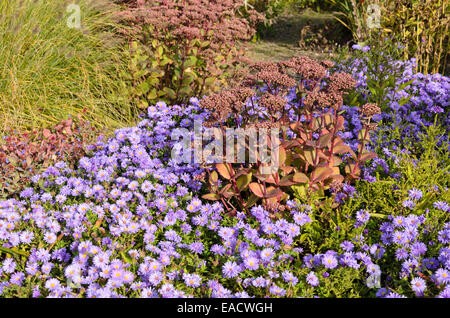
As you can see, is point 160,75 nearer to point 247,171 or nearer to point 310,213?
point 247,171

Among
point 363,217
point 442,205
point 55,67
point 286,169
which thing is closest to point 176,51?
point 55,67

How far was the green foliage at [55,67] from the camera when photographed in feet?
12.9

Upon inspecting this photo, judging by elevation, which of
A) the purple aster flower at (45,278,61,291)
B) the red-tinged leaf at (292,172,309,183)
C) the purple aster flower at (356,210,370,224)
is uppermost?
the red-tinged leaf at (292,172,309,183)

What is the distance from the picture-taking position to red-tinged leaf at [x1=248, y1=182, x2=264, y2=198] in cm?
253

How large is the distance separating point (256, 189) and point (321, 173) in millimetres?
424

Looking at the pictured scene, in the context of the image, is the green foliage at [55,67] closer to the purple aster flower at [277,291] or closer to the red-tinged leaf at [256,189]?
the red-tinged leaf at [256,189]

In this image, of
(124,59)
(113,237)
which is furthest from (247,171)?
(124,59)

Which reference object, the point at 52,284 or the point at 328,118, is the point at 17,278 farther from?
the point at 328,118

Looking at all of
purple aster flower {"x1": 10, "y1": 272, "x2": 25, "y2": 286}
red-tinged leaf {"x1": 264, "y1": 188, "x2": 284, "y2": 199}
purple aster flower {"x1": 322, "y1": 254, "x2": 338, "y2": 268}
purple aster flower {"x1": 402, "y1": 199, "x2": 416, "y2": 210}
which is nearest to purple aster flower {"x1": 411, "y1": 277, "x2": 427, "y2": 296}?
purple aster flower {"x1": 322, "y1": 254, "x2": 338, "y2": 268}

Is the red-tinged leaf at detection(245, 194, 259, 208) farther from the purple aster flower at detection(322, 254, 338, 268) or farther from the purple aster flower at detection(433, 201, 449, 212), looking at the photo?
the purple aster flower at detection(433, 201, 449, 212)

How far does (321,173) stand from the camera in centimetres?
262

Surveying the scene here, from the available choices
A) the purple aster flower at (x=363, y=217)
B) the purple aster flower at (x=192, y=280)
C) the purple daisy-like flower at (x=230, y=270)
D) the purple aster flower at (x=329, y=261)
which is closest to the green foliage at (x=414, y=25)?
the purple aster flower at (x=363, y=217)

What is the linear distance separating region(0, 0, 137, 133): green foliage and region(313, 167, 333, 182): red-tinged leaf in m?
2.19
